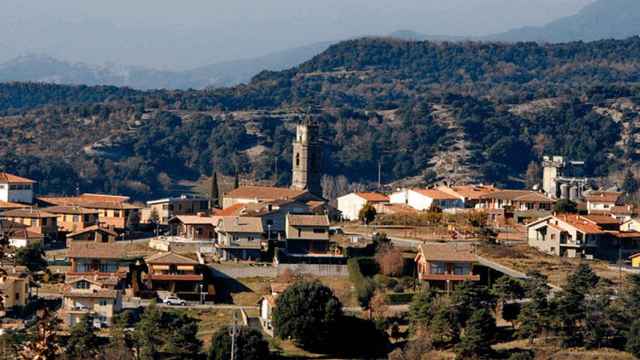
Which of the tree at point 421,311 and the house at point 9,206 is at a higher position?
the house at point 9,206

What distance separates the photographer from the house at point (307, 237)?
4672cm

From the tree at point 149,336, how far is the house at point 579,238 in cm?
Answer: 1766

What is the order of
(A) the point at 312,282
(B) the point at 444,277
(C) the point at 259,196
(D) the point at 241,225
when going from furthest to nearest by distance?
(C) the point at 259,196 → (D) the point at 241,225 → (B) the point at 444,277 → (A) the point at 312,282

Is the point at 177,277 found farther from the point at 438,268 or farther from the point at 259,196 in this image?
the point at 259,196

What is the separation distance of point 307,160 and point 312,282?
26.0 m

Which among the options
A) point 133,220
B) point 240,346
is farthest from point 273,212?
point 240,346

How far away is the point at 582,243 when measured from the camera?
167ft

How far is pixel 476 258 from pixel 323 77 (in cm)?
15104

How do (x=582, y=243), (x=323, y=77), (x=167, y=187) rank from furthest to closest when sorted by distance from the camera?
(x=323, y=77), (x=167, y=187), (x=582, y=243)

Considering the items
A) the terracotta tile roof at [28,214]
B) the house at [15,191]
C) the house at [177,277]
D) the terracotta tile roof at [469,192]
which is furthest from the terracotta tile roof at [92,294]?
the terracotta tile roof at [469,192]

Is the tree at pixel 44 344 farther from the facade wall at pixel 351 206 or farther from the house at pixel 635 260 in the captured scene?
the facade wall at pixel 351 206

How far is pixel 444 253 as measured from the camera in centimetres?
4375

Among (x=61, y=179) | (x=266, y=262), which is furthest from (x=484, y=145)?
(x=266, y=262)

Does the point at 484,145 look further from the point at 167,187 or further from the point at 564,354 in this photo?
the point at 564,354
